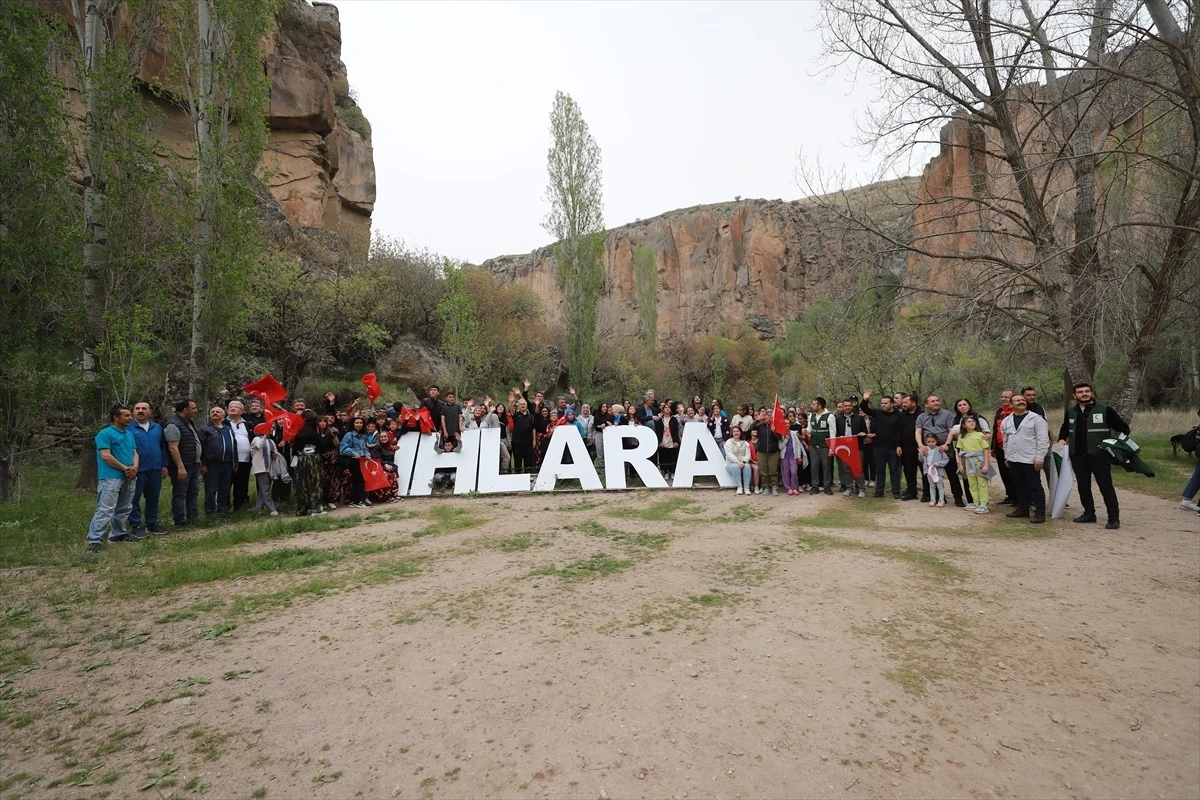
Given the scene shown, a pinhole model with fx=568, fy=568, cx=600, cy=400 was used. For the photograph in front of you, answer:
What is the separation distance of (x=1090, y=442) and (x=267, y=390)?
13.6 metres

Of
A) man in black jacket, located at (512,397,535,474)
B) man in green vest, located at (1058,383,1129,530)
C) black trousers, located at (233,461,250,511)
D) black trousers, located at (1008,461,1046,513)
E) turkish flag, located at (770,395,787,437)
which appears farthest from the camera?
man in black jacket, located at (512,397,535,474)

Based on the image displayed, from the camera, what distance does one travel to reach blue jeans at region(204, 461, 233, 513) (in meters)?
9.20

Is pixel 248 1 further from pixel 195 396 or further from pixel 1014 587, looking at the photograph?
pixel 1014 587

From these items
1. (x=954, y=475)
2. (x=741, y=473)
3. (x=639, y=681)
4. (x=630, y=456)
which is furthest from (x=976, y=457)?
(x=639, y=681)

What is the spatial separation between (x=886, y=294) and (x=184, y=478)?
40.2 ft

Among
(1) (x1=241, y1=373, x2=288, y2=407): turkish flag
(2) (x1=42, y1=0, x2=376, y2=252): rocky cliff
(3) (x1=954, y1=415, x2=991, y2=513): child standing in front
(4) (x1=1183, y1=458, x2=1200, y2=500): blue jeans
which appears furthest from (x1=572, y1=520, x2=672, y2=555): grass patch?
(2) (x1=42, y1=0, x2=376, y2=252): rocky cliff

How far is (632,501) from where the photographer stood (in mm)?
→ 10664

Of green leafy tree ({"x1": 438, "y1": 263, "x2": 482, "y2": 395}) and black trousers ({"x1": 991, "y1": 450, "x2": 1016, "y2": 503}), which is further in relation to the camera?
green leafy tree ({"x1": 438, "y1": 263, "x2": 482, "y2": 395})

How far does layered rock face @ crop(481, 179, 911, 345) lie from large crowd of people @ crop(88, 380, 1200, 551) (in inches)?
2228

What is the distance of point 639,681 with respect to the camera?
367cm

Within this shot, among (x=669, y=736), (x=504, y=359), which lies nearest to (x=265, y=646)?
(x=669, y=736)

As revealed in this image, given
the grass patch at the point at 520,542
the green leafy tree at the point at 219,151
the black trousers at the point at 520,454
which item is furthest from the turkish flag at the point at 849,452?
the green leafy tree at the point at 219,151

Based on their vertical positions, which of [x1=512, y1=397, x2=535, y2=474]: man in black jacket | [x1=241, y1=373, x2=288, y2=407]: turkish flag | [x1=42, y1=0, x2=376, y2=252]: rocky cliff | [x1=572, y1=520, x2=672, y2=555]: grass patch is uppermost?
[x1=42, y1=0, x2=376, y2=252]: rocky cliff

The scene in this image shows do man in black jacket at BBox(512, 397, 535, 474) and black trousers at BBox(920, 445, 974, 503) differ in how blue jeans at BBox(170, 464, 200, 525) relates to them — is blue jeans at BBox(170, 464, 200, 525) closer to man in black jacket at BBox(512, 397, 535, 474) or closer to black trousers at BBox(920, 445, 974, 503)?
man in black jacket at BBox(512, 397, 535, 474)
